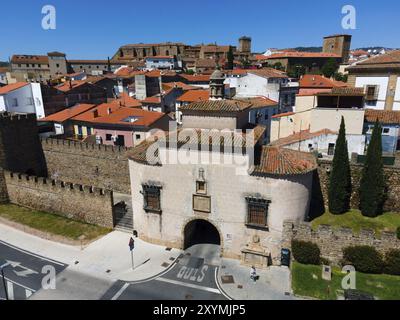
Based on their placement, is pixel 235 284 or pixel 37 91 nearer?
pixel 235 284

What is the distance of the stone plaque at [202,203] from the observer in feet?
77.8

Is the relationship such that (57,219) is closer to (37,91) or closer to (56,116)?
(56,116)

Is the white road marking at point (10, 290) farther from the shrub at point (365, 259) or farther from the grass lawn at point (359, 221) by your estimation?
the shrub at point (365, 259)

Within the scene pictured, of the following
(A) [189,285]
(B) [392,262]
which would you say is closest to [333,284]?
(B) [392,262]

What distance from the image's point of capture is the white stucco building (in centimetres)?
4841

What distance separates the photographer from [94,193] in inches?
1144

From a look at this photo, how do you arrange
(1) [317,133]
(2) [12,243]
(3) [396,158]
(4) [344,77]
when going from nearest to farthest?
(2) [12,243] < (3) [396,158] < (1) [317,133] < (4) [344,77]

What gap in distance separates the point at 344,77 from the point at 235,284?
236ft

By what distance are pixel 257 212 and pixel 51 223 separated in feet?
69.2

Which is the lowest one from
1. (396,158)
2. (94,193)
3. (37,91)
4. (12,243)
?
(12,243)

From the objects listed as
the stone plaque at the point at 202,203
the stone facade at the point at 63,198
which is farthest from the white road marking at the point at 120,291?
the stone facade at the point at 63,198

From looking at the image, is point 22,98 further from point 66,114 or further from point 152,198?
point 152,198

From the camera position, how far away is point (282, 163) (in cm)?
2247
